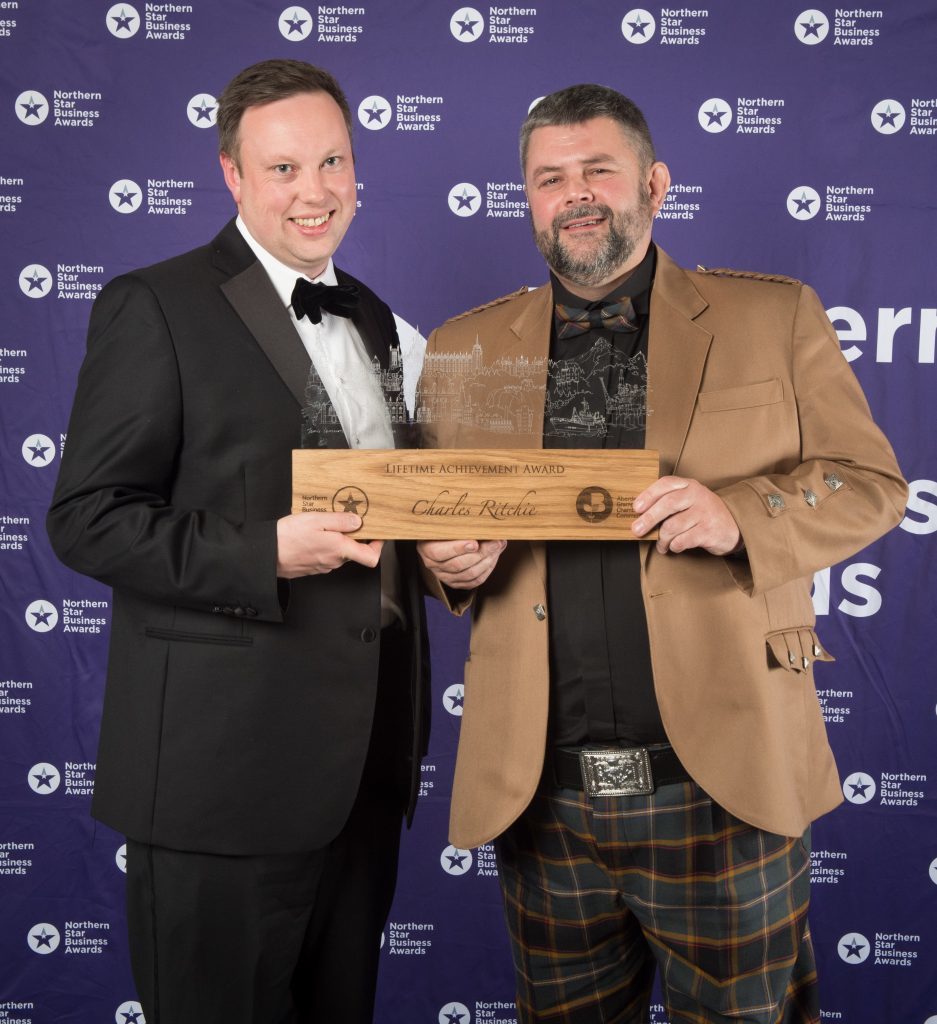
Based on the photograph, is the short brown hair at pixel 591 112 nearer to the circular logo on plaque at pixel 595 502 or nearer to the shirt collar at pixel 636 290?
the shirt collar at pixel 636 290

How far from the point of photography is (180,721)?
181 cm

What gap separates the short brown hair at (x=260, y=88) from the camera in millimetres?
1903

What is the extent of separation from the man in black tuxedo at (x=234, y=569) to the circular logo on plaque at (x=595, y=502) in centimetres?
34

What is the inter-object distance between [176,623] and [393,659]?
436 mm

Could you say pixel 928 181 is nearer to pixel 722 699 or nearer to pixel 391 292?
pixel 391 292

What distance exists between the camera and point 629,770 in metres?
1.84

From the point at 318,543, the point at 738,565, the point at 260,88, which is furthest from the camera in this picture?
the point at 260,88

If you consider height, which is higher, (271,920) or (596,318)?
(596,318)

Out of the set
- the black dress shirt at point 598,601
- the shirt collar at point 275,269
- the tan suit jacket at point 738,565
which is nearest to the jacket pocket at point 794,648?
the tan suit jacket at point 738,565

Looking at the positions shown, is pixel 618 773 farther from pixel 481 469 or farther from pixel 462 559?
pixel 481 469

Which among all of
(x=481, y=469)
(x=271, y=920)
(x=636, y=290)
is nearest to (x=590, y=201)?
(x=636, y=290)

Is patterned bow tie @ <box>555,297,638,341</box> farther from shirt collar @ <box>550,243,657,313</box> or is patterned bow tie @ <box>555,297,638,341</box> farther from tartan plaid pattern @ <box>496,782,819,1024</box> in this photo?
tartan plaid pattern @ <box>496,782,819,1024</box>

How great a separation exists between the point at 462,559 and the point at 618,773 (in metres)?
0.47

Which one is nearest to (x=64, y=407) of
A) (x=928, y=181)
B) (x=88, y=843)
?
(x=88, y=843)
